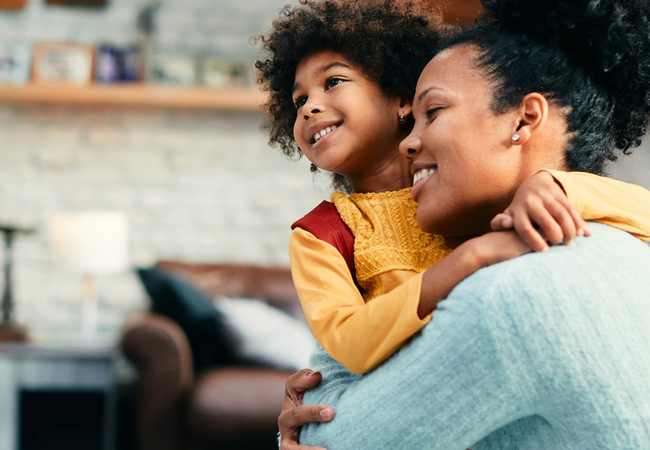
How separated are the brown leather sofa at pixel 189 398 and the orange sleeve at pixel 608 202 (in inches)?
94.4

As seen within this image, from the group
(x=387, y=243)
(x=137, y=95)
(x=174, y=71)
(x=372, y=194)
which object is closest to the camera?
(x=387, y=243)

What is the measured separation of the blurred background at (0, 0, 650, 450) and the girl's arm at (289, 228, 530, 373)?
3.48 metres

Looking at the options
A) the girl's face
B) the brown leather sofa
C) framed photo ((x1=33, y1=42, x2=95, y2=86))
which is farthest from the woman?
framed photo ((x1=33, y1=42, x2=95, y2=86))

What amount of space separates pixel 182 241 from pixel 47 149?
1.26 metres

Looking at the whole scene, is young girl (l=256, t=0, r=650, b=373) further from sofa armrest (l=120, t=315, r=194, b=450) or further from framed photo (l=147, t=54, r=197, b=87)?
framed photo (l=147, t=54, r=197, b=87)

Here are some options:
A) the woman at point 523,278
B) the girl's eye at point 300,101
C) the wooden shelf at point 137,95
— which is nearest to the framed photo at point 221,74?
the wooden shelf at point 137,95

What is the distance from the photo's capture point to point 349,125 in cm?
104

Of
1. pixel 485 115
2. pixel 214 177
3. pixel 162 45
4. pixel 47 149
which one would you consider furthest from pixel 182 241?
pixel 485 115

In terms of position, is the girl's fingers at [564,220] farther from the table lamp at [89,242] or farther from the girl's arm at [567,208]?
the table lamp at [89,242]

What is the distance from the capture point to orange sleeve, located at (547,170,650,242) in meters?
0.67

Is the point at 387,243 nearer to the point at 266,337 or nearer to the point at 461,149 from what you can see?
the point at 461,149

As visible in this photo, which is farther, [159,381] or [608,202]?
[159,381]

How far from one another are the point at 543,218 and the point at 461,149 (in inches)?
7.0

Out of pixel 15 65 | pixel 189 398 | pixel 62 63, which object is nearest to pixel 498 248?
pixel 189 398
